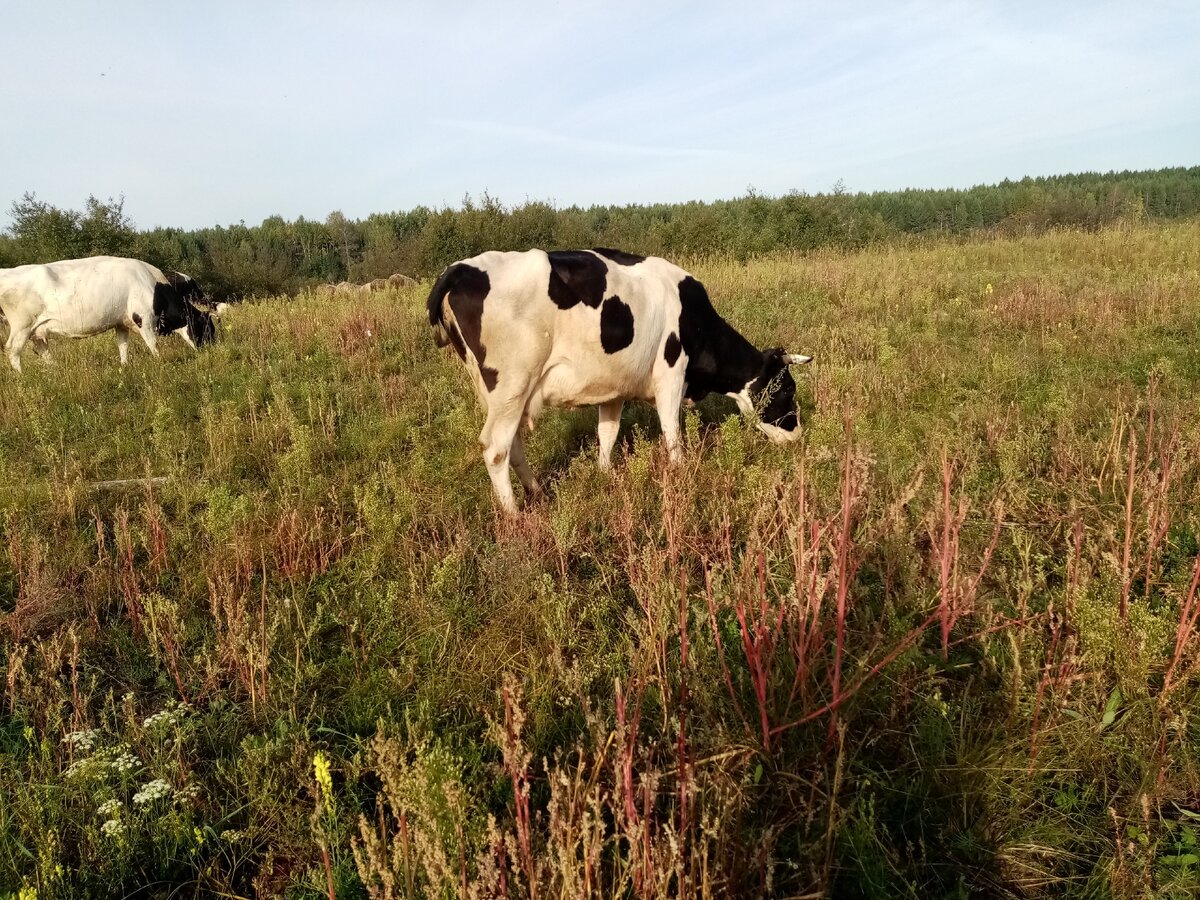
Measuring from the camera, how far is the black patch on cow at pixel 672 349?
523cm

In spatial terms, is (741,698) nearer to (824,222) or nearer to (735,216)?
(824,222)

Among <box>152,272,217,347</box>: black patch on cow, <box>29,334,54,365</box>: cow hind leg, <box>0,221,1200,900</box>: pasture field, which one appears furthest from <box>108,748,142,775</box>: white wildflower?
<box>152,272,217,347</box>: black patch on cow

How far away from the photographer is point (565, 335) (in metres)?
4.61

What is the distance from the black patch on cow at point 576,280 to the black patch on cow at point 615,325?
9cm

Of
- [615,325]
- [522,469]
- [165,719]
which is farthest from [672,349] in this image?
[165,719]

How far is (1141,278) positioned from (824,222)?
A: 20856 millimetres

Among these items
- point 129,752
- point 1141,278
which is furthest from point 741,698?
point 1141,278

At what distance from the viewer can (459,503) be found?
4.40 meters

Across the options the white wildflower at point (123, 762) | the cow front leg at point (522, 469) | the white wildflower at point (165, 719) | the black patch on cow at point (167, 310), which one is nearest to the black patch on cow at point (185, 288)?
the black patch on cow at point (167, 310)

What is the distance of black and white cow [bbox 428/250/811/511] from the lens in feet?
14.5

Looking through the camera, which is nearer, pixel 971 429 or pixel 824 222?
pixel 971 429

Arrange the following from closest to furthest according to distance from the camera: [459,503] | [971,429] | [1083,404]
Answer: [459,503], [971,429], [1083,404]

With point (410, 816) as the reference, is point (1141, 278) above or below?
above

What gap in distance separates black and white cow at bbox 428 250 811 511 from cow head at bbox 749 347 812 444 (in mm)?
241
